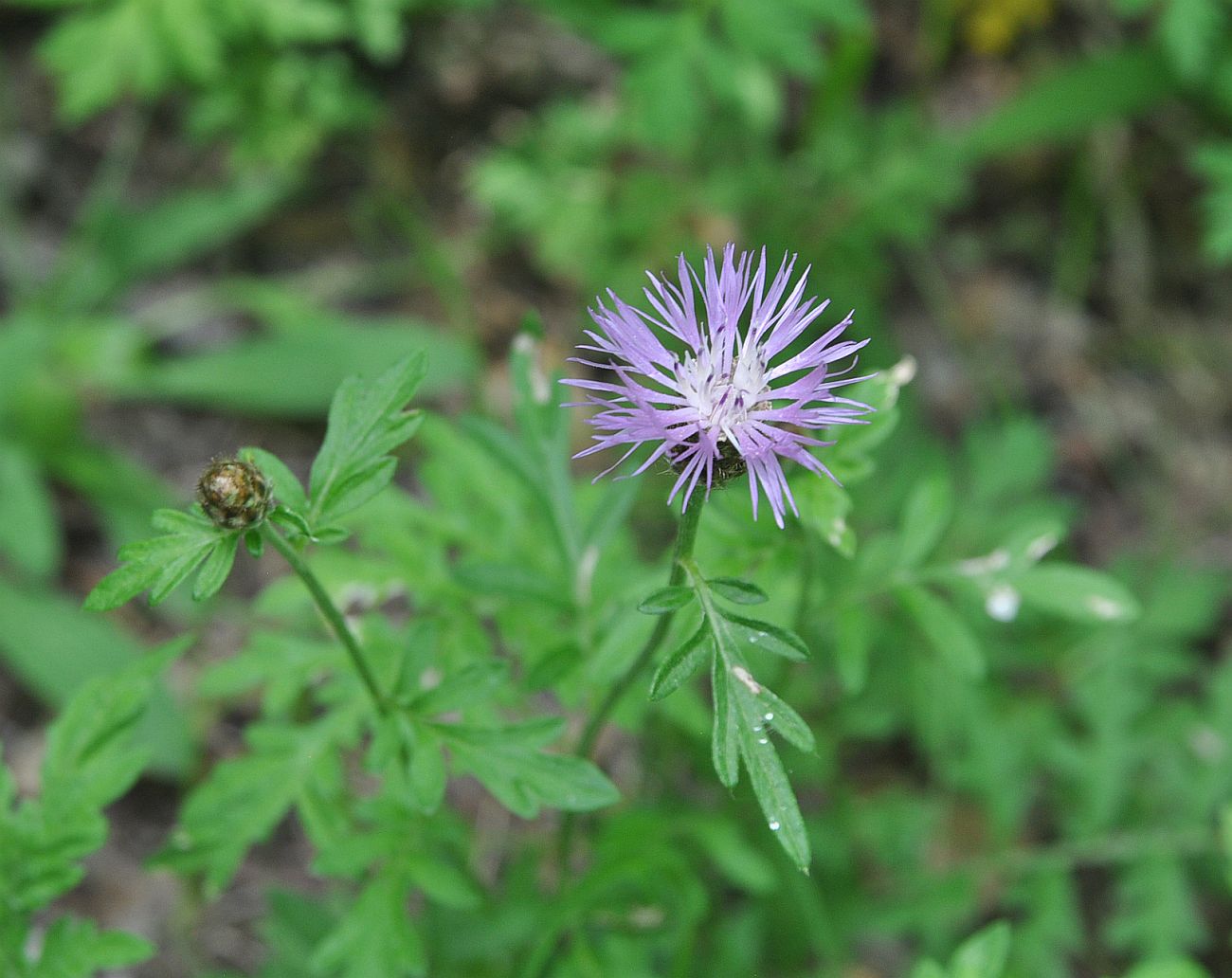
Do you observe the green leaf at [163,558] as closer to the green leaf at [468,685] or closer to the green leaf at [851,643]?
the green leaf at [468,685]

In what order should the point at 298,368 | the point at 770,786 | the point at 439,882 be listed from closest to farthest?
the point at 770,786, the point at 439,882, the point at 298,368

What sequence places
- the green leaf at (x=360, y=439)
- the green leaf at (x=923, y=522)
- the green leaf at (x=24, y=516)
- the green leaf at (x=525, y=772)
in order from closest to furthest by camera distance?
the green leaf at (x=360, y=439), the green leaf at (x=525, y=772), the green leaf at (x=923, y=522), the green leaf at (x=24, y=516)

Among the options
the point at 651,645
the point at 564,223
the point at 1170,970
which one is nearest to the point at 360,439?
the point at 651,645

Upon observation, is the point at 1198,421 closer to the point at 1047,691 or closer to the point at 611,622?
the point at 1047,691

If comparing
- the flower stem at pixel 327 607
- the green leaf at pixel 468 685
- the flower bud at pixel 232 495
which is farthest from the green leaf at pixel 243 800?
the flower bud at pixel 232 495

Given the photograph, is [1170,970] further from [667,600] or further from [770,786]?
[667,600]

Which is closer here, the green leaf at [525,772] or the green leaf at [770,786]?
the green leaf at [770,786]

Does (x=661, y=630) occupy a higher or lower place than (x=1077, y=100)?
lower
